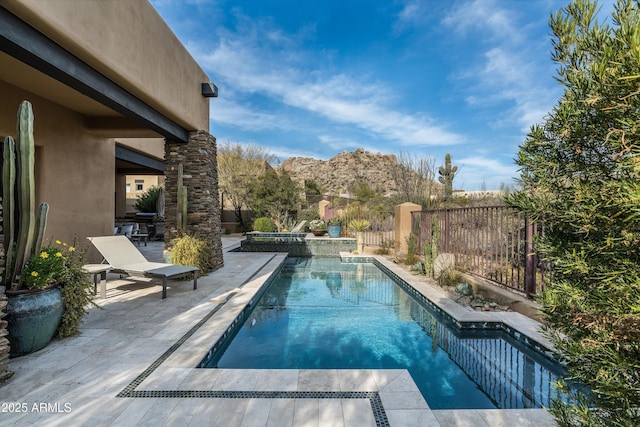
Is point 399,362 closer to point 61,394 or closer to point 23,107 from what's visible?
point 61,394

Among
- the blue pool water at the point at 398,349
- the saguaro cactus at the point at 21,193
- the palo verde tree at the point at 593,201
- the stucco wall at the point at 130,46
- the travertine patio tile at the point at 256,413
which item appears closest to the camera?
the palo verde tree at the point at 593,201

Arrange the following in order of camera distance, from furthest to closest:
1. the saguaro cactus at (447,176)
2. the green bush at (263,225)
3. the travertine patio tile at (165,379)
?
the saguaro cactus at (447,176), the green bush at (263,225), the travertine patio tile at (165,379)

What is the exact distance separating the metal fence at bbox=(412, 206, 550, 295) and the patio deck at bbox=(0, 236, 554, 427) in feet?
9.69

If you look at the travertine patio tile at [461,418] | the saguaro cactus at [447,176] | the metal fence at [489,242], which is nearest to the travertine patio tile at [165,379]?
the travertine patio tile at [461,418]

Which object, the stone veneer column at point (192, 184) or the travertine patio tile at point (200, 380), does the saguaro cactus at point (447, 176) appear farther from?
the travertine patio tile at point (200, 380)

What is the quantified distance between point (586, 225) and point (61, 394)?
3.55 meters

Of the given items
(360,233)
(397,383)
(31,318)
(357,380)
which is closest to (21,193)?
(31,318)

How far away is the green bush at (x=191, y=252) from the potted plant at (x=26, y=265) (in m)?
3.04

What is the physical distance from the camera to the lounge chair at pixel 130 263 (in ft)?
16.9

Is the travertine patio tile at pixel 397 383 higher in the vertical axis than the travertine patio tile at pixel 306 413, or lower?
lower

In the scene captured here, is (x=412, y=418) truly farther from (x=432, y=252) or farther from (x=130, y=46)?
(x=130, y=46)

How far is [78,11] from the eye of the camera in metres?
3.51

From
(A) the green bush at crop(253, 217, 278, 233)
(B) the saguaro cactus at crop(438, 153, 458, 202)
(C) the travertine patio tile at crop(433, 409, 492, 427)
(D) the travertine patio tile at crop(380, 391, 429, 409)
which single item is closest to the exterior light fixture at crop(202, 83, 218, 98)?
(D) the travertine patio tile at crop(380, 391, 429, 409)

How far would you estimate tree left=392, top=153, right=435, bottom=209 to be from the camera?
15.2m
